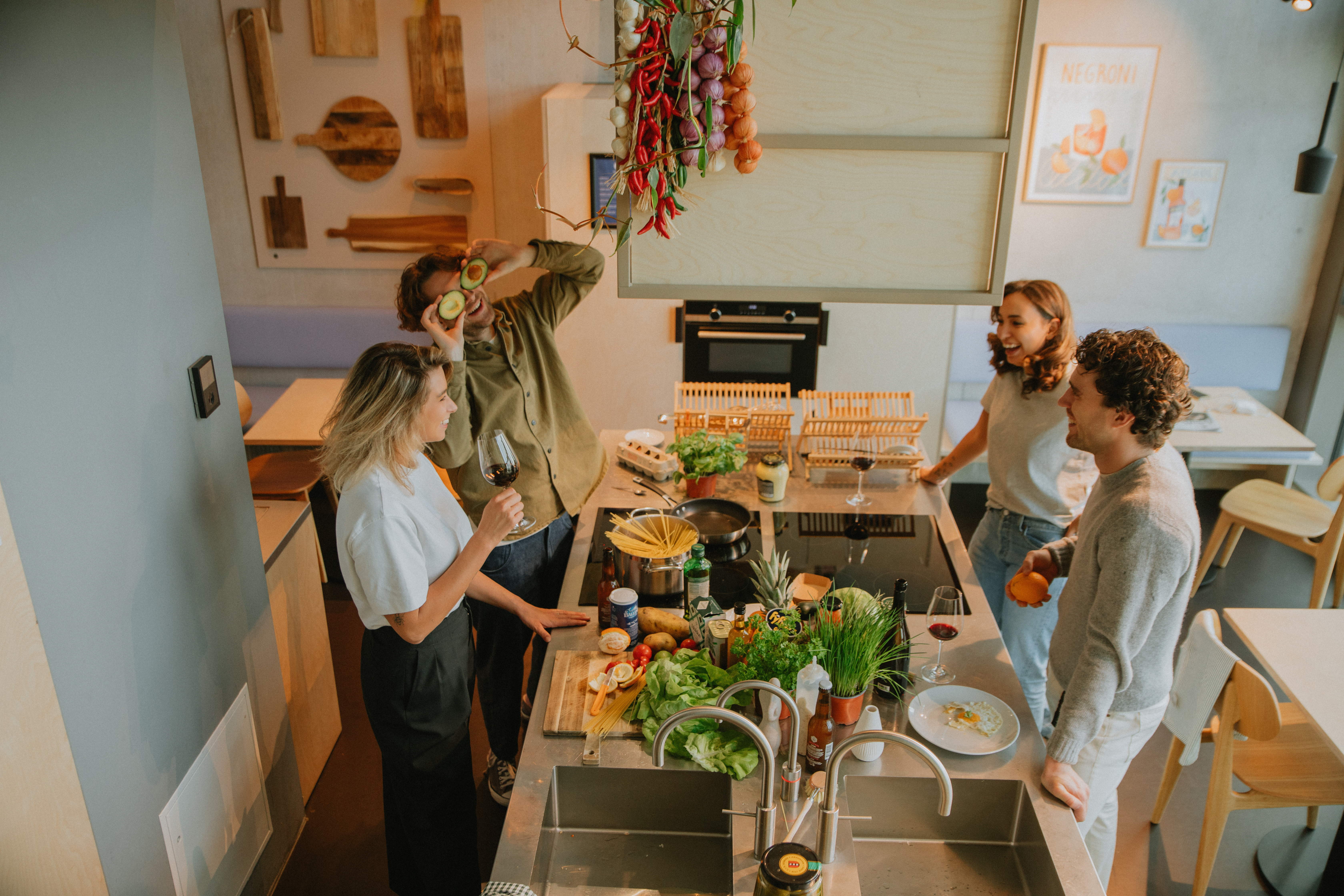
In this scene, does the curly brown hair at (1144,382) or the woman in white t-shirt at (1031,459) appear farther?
the woman in white t-shirt at (1031,459)

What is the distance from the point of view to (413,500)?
2.01 meters

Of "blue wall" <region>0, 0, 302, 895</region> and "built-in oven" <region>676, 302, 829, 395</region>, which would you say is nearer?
"blue wall" <region>0, 0, 302, 895</region>

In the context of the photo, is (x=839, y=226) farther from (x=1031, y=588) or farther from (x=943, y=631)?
(x=1031, y=588)

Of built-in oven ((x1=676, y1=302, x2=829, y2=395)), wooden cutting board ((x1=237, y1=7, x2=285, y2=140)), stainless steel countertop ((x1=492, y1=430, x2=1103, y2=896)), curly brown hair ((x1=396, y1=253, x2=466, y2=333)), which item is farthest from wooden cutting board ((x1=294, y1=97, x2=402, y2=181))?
stainless steel countertop ((x1=492, y1=430, x2=1103, y2=896))

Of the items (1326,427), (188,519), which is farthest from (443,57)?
(1326,427)

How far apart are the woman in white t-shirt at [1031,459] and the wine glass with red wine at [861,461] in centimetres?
38

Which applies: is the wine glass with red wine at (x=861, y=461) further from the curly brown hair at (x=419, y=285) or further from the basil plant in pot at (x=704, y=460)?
the curly brown hair at (x=419, y=285)

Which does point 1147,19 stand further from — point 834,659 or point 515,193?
point 834,659

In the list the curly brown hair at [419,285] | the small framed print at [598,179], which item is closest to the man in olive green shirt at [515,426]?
the curly brown hair at [419,285]

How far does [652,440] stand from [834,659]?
1.53m

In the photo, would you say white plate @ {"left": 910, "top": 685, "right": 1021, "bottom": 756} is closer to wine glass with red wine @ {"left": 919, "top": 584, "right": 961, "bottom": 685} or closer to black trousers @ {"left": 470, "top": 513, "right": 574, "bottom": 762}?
wine glass with red wine @ {"left": 919, "top": 584, "right": 961, "bottom": 685}

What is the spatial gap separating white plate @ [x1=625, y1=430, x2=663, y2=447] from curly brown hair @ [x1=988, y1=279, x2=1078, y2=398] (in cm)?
121

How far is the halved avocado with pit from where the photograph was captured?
7.36 ft

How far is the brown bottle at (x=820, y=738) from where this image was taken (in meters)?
1.85
